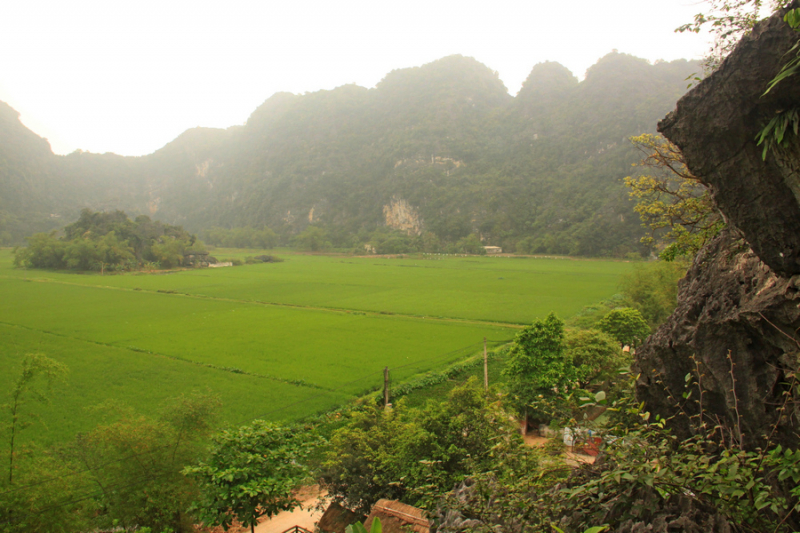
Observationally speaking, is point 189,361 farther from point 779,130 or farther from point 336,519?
point 779,130

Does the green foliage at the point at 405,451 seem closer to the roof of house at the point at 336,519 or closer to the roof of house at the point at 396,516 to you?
the roof of house at the point at 336,519

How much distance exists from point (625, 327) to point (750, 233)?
13.6m

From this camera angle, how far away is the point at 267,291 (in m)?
38.4

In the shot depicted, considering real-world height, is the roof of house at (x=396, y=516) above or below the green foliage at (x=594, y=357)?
below

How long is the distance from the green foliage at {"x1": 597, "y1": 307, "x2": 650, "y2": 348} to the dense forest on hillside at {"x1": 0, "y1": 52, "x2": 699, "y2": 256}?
6089 centimetres

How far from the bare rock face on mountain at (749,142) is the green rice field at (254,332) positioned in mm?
9740

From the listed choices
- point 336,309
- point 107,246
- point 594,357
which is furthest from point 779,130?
point 107,246

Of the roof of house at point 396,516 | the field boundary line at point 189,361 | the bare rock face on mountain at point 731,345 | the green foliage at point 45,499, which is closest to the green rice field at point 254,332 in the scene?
the field boundary line at point 189,361

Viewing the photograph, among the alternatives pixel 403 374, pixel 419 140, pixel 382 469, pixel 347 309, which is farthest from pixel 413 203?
pixel 382 469

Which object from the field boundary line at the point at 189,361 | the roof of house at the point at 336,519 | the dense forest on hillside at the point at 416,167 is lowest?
the field boundary line at the point at 189,361

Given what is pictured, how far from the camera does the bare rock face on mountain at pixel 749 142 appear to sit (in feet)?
12.0

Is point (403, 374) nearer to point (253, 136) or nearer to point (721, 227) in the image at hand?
point (721, 227)

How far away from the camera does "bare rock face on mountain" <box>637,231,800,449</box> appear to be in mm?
4043

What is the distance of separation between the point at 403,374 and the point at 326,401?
137 inches
